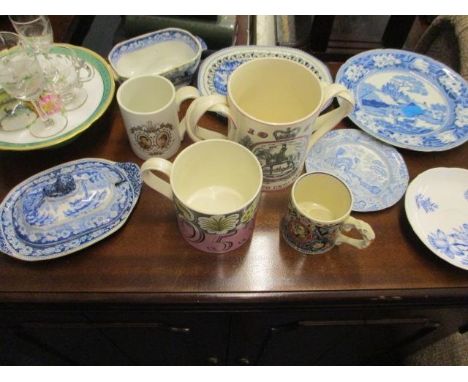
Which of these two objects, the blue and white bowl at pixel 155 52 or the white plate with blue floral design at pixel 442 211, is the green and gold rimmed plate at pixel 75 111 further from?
the white plate with blue floral design at pixel 442 211

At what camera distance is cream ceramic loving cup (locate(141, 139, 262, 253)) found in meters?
0.41

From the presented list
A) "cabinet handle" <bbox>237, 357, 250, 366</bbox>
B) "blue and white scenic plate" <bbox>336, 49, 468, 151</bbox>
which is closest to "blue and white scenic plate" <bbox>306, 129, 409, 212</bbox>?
"blue and white scenic plate" <bbox>336, 49, 468, 151</bbox>

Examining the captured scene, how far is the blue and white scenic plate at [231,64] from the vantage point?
2.04ft

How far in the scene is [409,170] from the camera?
55cm

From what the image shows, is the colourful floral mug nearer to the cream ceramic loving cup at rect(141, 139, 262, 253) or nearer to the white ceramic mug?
the cream ceramic loving cup at rect(141, 139, 262, 253)

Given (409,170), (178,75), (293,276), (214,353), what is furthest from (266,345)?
(178,75)

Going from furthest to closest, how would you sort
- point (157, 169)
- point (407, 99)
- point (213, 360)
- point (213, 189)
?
point (213, 360) → point (407, 99) → point (213, 189) → point (157, 169)

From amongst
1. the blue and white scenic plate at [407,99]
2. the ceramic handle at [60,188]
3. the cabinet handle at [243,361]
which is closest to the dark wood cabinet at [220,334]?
the cabinet handle at [243,361]

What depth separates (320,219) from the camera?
0.48 metres

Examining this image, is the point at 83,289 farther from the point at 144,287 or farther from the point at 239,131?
the point at 239,131

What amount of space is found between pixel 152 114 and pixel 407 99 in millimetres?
435

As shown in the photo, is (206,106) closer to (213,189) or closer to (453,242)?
(213,189)

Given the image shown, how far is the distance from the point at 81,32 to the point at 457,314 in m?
1.12

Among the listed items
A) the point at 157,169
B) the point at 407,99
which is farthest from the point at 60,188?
the point at 407,99
